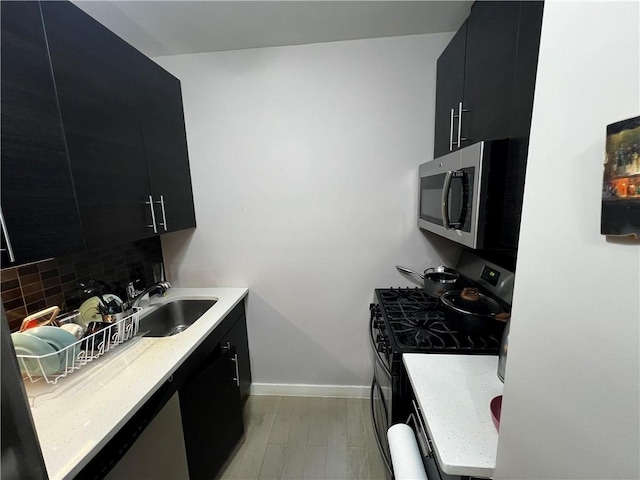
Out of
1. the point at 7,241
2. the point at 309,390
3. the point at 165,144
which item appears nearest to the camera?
the point at 7,241

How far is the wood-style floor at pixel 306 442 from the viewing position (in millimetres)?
1461

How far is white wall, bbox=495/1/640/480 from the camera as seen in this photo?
11.4 inches

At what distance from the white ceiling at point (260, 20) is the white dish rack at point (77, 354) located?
155 cm

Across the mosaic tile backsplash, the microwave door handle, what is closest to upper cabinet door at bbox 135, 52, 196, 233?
the mosaic tile backsplash

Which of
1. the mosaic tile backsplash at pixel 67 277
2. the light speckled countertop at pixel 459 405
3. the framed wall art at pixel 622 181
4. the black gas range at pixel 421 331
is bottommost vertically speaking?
the light speckled countertop at pixel 459 405

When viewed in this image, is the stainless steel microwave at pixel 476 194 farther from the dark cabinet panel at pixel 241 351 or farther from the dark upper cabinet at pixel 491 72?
the dark cabinet panel at pixel 241 351

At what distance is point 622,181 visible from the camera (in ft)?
→ 0.92

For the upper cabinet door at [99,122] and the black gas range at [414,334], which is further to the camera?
the black gas range at [414,334]

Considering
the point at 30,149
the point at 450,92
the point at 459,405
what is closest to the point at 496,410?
the point at 459,405

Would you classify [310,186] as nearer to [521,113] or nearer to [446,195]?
[446,195]

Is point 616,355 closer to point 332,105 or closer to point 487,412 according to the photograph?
point 487,412

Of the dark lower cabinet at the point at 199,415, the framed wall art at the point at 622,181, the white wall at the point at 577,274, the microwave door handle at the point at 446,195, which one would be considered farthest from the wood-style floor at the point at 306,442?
the framed wall art at the point at 622,181

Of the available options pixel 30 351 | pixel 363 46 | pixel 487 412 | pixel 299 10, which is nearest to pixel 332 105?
pixel 363 46

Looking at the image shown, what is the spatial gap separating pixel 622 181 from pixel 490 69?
0.96 metres
